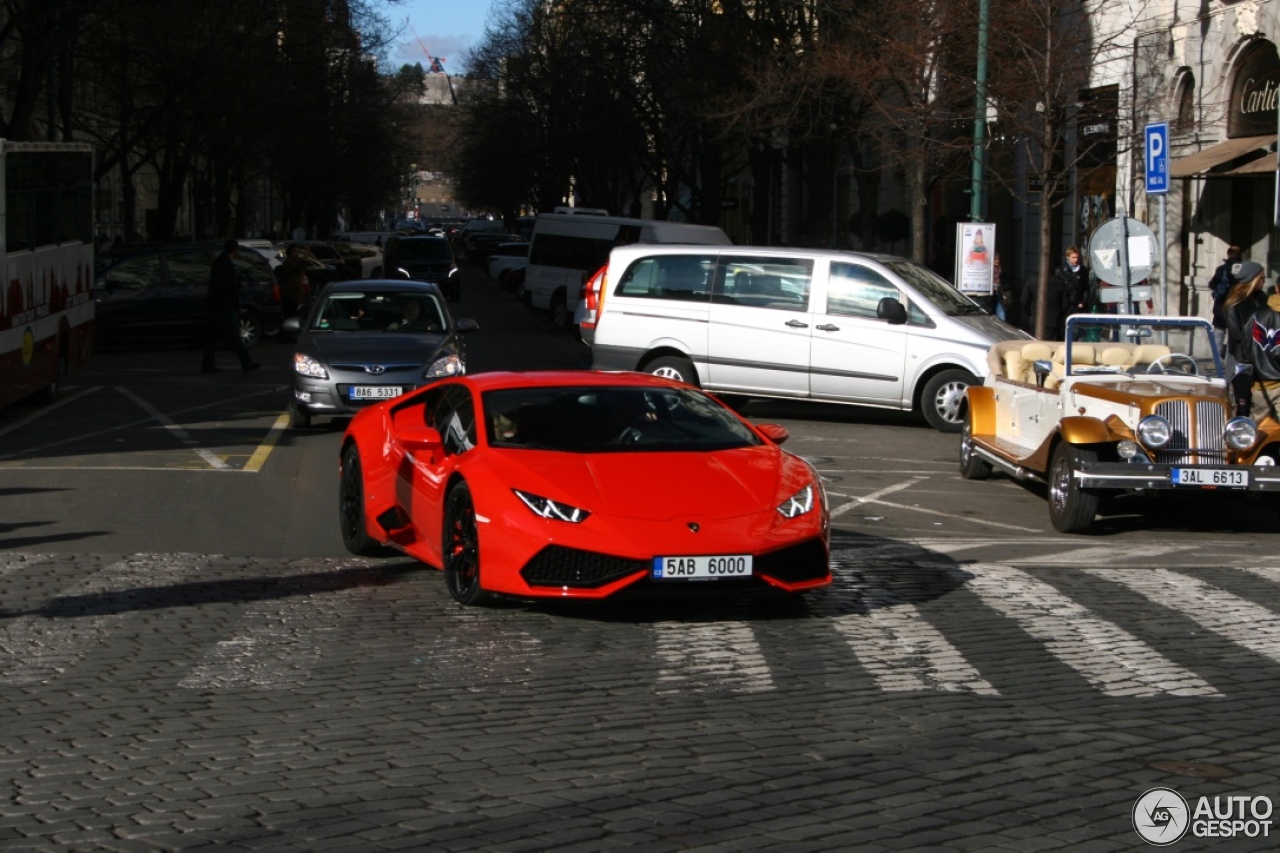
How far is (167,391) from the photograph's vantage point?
22531 mm

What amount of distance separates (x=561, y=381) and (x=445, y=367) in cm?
836

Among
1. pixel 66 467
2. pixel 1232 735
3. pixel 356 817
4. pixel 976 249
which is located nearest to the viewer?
pixel 356 817

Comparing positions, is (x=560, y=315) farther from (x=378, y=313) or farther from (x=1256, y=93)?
(x=378, y=313)

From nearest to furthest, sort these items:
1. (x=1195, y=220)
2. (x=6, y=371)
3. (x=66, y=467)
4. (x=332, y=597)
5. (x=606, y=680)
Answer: (x=606, y=680) → (x=332, y=597) → (x=66, y=467) → (x=6, y=371) → (x=1195, y=220)

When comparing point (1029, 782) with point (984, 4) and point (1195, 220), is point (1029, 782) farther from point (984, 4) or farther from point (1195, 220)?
point (1195, 220)

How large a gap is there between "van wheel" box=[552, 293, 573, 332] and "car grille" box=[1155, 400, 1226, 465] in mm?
26010

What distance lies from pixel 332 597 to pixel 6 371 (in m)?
9.78

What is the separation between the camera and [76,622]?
8664 millimetres

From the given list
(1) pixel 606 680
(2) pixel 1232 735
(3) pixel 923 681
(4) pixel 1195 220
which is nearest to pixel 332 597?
(1) pixel 606 680

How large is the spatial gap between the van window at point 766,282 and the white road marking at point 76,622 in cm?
1010

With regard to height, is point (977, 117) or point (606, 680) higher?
point (977, 117)

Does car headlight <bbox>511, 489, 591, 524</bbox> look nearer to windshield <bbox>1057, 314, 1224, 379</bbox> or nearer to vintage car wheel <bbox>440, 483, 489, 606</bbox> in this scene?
vintage car wheel <bbox>440, 483, 489, 606</bbox>

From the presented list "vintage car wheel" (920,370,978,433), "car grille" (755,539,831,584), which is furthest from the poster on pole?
"car grille" (755,539,831,584)

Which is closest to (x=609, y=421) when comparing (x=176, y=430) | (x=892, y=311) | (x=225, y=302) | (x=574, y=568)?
(x=574, y=568)
